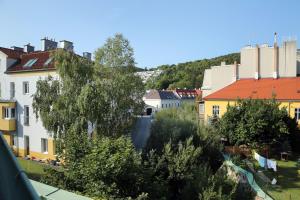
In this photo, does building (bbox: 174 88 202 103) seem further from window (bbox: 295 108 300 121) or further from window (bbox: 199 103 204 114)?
window (bbox: 295 108 300 121)

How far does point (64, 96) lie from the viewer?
18.5 meters

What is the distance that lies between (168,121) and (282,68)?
28111mm

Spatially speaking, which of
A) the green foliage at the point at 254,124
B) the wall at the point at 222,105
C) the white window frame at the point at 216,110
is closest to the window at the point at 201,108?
the wall at the point at 222,105

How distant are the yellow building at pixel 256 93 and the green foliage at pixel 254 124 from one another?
7.59 m

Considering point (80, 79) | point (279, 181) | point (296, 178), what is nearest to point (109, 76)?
point (80, 79)

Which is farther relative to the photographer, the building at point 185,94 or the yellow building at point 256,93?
the building at point 185,94

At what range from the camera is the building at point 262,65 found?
144 feet

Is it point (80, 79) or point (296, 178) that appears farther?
point (296, 178)

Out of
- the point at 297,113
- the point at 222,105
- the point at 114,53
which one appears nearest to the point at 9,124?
the point at 114,53

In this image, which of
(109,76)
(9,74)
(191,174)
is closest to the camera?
(191,174)

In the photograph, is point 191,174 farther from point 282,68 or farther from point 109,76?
point 282,68

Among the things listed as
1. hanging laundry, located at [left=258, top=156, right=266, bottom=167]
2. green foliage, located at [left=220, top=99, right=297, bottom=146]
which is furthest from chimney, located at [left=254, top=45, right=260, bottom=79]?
hanging laundry, located at [left=258, top=156, right=266, bottom=167]

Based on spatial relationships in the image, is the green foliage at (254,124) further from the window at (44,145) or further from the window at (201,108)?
the window at (44,145)

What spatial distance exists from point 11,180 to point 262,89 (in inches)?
1718
